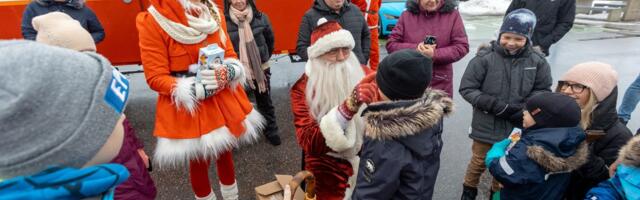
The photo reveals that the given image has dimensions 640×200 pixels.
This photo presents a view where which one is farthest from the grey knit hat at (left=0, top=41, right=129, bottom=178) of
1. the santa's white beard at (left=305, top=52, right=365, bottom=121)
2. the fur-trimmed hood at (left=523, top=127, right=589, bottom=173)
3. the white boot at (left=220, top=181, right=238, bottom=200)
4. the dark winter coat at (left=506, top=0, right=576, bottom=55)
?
the dark winter coat at (left=506, top=0, right=576, bottom=55)

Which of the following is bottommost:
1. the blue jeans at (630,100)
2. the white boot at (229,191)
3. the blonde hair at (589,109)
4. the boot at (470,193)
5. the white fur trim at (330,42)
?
the boot at (470,193)

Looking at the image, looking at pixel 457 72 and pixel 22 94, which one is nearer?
pixel 22 94

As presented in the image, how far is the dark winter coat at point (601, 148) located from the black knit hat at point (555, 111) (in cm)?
44

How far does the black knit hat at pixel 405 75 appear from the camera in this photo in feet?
5.14

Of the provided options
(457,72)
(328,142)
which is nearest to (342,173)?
(328,142)

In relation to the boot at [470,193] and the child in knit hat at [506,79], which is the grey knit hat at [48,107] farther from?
the boot at [470,193]

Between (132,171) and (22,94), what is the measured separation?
1.08 meters

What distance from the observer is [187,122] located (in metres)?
2.29

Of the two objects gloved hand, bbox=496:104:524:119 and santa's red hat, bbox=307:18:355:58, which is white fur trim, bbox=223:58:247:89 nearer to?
santa's red hat, bbox=307:18:355:58

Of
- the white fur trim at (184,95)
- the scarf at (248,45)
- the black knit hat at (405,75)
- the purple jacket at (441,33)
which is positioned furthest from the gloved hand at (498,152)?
the scarf at (248,45)

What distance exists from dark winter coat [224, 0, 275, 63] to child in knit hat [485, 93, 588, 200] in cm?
249

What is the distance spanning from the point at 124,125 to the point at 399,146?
1.40 meters

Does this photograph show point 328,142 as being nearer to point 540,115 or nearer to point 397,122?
point 397,122

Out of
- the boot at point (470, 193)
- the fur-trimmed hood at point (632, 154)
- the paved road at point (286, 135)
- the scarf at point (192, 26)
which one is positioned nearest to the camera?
the fur-trimmed hood at point (632, 154)
